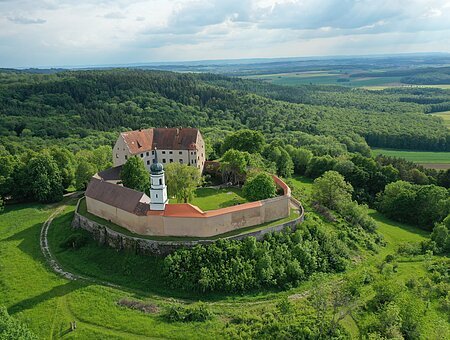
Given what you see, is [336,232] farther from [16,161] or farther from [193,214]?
[16,161]

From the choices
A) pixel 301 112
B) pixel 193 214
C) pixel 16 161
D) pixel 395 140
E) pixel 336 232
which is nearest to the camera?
pixel 193 214

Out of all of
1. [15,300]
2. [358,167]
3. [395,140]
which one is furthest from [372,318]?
[395,140]

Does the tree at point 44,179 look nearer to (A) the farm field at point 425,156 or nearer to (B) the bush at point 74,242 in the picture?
(B) the bush at point 74,242

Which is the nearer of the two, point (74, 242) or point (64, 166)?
point (74, 242)

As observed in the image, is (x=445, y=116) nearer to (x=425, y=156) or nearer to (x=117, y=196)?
(x=425, y=156)

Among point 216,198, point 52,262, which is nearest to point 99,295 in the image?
point 52,262

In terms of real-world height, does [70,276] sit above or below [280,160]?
below


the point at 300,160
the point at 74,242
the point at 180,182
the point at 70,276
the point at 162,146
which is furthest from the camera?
the point at 300,160
